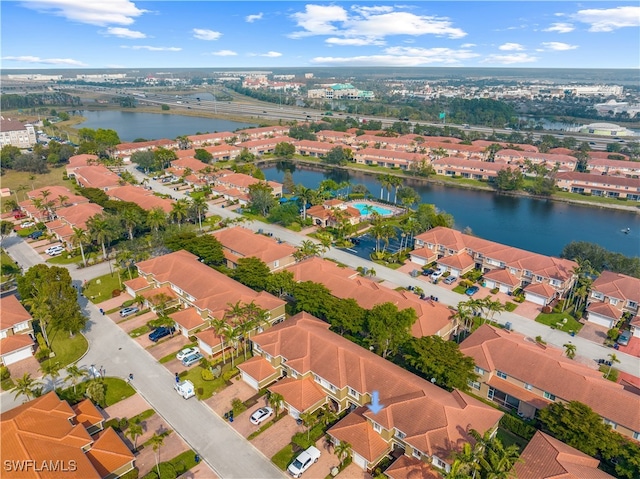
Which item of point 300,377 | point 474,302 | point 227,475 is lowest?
point 227,475

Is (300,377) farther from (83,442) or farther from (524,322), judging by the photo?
(524,322)

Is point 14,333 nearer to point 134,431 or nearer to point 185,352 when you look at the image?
point 185,352

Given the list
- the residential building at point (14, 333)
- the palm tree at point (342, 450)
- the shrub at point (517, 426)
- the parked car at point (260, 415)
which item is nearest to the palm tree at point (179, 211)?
the residential building at point (14, 333)

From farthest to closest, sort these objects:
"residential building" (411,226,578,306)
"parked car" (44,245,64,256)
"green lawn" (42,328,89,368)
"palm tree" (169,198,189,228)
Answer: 1. "palm tree" (169,198,189,228)
2. "parked car" (44,245,64,256)
3. "residential building" (411,226,578,306)
4. "green lawn" (42,328,89,368)

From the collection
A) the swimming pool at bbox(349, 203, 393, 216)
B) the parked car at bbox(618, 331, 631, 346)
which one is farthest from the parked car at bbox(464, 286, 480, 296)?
the swimming pool at bbox(349, 203, 393, 216)

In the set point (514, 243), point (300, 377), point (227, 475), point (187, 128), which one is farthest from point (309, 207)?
point (187, 128)

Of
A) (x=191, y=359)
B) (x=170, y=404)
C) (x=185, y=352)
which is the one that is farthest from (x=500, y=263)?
(x=170, y=404)

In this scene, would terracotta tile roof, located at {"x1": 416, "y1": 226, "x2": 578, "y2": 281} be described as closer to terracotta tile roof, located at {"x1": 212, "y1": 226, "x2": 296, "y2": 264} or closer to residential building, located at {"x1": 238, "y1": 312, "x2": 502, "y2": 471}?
terracotta tile roof, located at {"x1": 212, "y1": 226, "x2": 296, "y2": 264}
